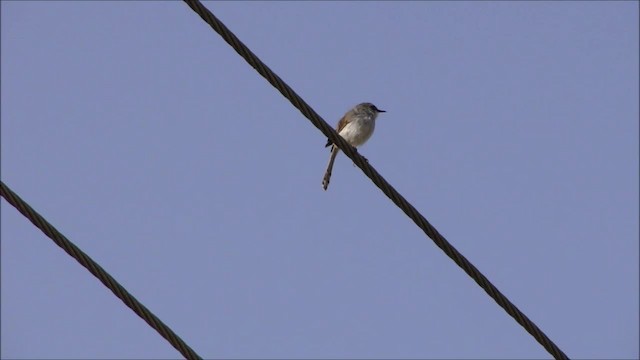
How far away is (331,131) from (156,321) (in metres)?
2.06

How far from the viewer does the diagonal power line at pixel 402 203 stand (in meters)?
6.73

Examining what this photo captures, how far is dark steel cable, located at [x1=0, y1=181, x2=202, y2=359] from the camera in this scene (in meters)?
5.79

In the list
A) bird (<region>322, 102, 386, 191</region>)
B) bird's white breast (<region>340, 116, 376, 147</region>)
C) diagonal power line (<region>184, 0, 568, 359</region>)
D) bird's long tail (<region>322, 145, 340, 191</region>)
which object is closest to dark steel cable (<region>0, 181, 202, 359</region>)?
diagonal power line (<region>184, 0, 568, 359</region>)

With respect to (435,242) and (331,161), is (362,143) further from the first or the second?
(435,242)

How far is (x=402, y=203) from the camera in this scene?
7281mm

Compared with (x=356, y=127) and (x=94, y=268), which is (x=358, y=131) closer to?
(x=356, y=127)

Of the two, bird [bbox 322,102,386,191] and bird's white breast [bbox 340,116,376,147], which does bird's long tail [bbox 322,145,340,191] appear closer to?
bird [bbox 322,102,386,191]

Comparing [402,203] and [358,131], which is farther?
[358,131]

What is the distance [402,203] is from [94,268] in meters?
2.18

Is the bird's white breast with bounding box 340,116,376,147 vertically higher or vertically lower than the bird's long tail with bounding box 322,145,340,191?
higher

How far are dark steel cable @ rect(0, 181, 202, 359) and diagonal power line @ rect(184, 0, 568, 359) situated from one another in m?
1.56

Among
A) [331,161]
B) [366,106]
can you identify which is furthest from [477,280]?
[366,106]

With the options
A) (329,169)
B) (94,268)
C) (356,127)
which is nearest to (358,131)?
(356,127)

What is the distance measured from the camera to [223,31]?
680 cm
